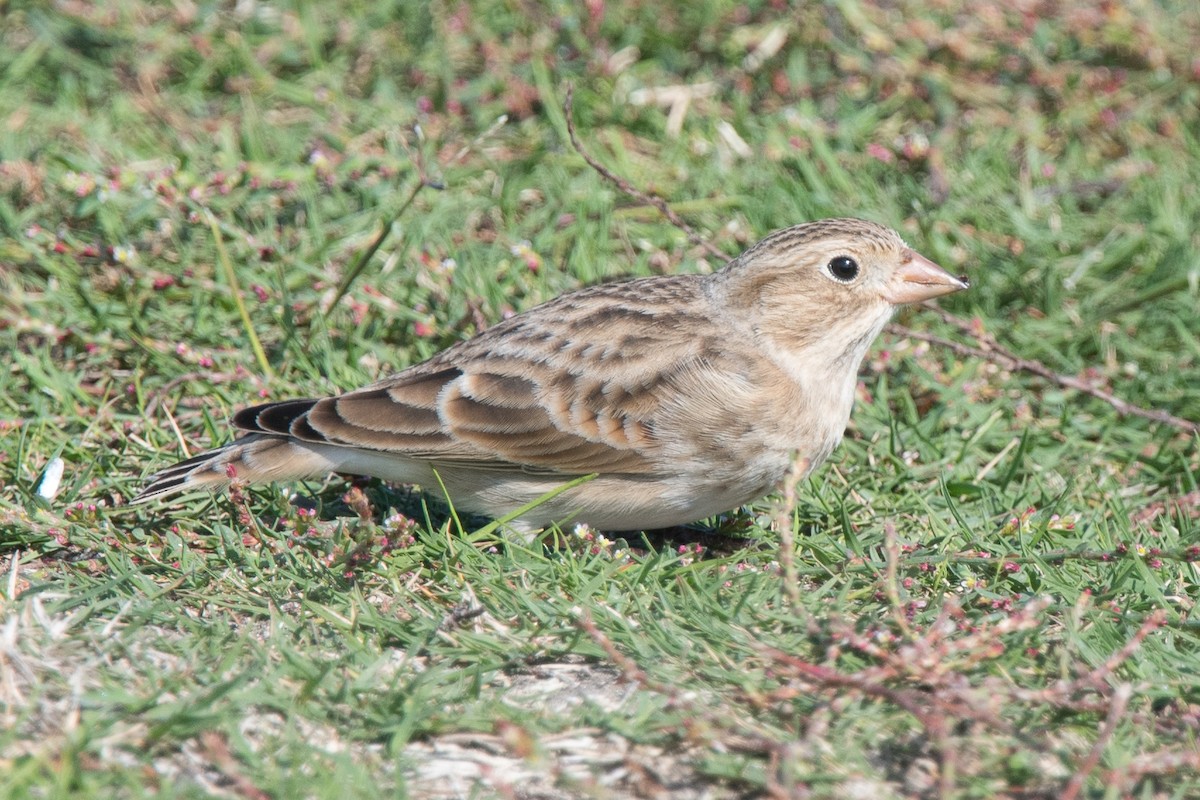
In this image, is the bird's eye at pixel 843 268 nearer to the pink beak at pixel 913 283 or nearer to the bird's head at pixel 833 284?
the bird's head at pixel 833 284

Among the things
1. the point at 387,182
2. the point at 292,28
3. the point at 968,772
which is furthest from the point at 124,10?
A: the point at 968,772

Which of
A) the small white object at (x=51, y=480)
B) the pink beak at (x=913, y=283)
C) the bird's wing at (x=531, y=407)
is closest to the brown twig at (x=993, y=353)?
the pink beak at (x=913, y=283)

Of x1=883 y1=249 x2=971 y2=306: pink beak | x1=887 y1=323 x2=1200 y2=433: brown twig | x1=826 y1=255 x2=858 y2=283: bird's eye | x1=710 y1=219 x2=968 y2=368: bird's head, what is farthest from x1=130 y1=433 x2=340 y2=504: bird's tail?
x1=887 y1=323 x2=1200 y2=433: brown twig

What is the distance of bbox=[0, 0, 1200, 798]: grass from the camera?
4070mm

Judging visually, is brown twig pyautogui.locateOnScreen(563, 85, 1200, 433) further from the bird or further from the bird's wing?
the bird's wing

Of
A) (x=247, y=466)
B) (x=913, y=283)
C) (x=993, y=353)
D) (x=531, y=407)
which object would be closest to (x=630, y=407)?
(x=531, y=407)

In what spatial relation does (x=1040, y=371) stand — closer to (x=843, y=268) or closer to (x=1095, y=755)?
(x=843, y=268)

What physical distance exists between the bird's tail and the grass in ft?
0.47

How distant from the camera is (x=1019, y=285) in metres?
7.11

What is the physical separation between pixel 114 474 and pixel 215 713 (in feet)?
6.84

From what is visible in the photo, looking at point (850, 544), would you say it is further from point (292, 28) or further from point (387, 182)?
point (292, 28)

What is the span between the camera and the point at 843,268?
557cm

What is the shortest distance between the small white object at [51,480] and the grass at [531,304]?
8 cm

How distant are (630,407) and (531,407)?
0.39 m
